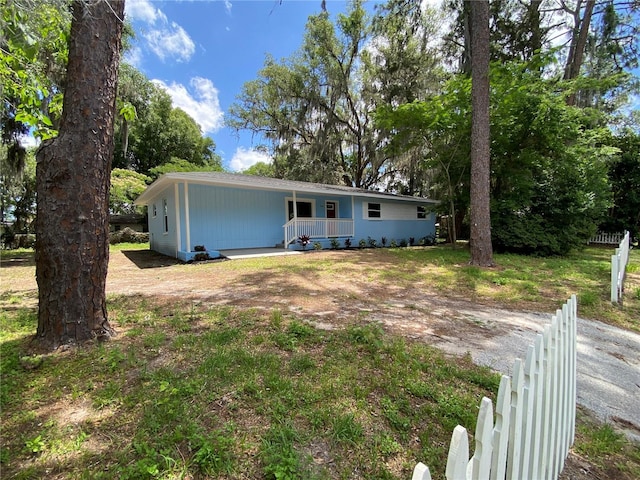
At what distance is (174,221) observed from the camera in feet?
33.1

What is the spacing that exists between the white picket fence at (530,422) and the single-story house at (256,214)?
9.00 meters

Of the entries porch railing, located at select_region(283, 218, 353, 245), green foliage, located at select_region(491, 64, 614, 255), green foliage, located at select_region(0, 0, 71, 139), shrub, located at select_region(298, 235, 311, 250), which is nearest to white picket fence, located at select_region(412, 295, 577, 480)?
green foliage, located at select_region(0, 0, 71, 139)

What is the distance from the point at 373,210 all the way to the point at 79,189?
1292 centimetres

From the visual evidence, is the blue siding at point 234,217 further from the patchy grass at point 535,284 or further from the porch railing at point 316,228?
the patchy grass at point 535,284

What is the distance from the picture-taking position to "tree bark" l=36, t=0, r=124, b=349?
245 centimetres

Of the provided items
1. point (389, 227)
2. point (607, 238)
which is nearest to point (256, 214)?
point (389, 227)

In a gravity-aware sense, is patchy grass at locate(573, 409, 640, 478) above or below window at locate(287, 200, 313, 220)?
below

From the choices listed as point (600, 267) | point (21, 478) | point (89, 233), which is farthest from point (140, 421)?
point (600, 267)

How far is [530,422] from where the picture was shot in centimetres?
118

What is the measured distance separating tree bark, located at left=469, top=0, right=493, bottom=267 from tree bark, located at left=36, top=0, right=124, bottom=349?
311 inches

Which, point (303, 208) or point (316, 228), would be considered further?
point (303, 208)

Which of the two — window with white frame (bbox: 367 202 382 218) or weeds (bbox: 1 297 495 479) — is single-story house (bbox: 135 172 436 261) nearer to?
window with white frame (bbox: 367 202 382 218)

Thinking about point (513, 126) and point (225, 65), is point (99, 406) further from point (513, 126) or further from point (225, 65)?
point (225, 65)

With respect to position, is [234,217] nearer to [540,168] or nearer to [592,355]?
[592,355]
